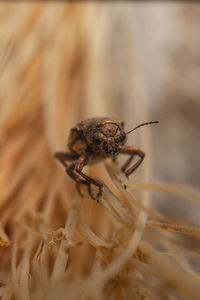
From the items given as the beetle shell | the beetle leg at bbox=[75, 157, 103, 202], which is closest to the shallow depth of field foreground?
the beetle leg at bbox=[75, 157, 103, 202]

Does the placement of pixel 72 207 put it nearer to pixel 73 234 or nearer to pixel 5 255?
pixel 73 234

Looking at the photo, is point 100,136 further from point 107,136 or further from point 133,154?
point 133,154

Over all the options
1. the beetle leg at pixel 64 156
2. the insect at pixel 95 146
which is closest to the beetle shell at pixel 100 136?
the insect at pixel 95 146

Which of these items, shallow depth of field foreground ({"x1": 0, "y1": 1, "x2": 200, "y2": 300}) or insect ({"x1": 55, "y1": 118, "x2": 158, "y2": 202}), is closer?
shallow depth of field foreground ({"x1": 0, "y1": 1, "x2": 200, "y2": 300})

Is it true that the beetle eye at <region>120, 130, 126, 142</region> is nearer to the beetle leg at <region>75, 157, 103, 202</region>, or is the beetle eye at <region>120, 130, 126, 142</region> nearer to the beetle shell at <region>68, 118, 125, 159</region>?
the beetle shell at <region>68, 118, 125, 159</region>

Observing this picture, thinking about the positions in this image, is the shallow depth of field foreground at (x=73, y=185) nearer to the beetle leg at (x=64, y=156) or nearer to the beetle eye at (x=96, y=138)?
the beetle leg at (x=64, y=156)

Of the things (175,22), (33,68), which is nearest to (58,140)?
(33,68)

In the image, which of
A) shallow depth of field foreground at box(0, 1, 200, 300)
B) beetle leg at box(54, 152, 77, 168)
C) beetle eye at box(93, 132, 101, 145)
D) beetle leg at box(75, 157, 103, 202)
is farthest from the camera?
beetle leg at box(54, 152, 77, 168)

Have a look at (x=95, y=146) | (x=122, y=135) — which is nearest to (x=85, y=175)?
(x=95, y=146)
